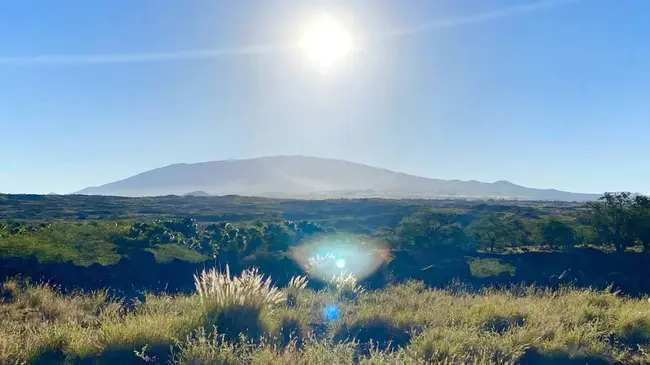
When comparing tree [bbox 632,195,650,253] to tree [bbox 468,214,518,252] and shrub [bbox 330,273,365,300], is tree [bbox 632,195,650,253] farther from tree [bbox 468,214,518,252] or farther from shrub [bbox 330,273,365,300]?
shrub [bbox 330,273,365,300]

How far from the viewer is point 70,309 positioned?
8.98m

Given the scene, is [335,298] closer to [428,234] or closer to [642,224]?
[428,234]

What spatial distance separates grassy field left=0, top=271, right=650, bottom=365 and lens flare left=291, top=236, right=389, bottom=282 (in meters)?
5.26

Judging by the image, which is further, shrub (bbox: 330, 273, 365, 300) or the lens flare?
the lens flare

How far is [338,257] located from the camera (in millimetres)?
19281

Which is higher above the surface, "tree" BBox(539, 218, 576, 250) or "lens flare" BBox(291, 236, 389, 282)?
"tree" BBox(539, 218, 576, 250)

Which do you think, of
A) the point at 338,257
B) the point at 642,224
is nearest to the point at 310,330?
the point at 338,257

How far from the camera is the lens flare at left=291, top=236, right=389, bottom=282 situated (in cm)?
1611

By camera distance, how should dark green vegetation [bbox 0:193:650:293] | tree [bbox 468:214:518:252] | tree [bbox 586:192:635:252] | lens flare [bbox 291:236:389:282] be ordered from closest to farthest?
1. lens flare [bbox 291:236:389:282]
2. dark green vegetation [bbox 0:193:650:293]
3. tree [bbox 586:192:635:252]
4. tree [bbox 468:214:518:252]

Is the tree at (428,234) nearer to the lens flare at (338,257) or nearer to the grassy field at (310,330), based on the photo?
the lens flare at (338,257)

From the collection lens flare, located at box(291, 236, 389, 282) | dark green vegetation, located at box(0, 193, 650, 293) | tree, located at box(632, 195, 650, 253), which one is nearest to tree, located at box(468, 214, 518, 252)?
dark green vegetation, located at box(0, 193, 650, 293)

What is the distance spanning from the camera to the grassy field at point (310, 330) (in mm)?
6113

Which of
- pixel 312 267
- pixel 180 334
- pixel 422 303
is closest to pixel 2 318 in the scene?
pixel 180 334

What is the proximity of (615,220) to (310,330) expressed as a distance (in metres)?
17.7
